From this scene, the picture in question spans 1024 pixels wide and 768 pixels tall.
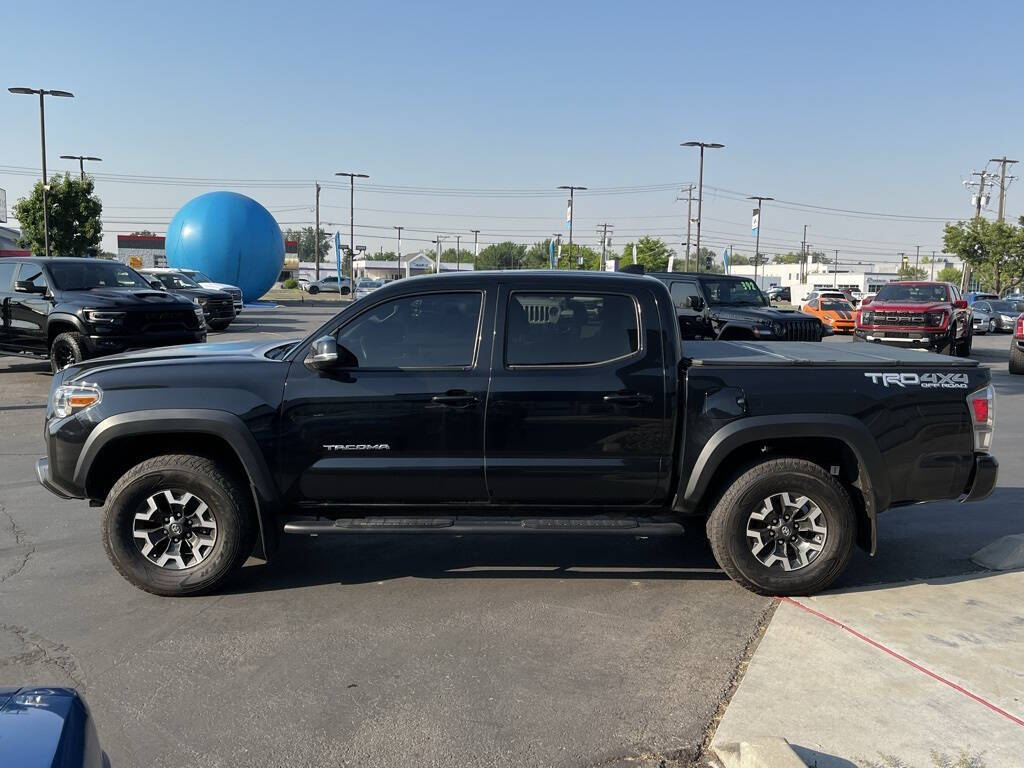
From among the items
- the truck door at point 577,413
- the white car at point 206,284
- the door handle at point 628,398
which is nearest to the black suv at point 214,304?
the white car at point 206,284

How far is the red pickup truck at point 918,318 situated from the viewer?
750 inches

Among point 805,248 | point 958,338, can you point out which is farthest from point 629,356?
point 805,248

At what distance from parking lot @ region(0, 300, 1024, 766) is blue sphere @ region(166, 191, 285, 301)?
122 ft

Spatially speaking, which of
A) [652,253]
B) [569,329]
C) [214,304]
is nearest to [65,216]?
[214,304]

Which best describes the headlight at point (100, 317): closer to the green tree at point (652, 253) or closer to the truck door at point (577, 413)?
the truck door at point (577, 413)

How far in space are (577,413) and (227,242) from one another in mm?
39861

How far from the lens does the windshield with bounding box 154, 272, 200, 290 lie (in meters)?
26.5

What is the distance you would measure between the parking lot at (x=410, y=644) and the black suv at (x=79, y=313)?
23.0 feet

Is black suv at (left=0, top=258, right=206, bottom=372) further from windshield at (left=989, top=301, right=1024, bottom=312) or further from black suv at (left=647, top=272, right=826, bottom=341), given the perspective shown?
windshield at (left=989, top=301, right=1024, bottom=312)

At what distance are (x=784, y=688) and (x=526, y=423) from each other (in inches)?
74.4

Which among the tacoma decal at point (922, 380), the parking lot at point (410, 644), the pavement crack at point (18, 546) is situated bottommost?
the pavement crack at point (18, 546)

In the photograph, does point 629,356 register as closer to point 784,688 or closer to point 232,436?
point 784,688

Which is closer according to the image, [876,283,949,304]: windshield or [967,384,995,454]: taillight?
[967,384,995,454]: taillight

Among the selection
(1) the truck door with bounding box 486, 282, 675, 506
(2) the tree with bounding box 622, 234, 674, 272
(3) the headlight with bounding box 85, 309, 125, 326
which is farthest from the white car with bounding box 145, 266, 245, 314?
(2) the tree with bounding box 622, 234, 674, 272
